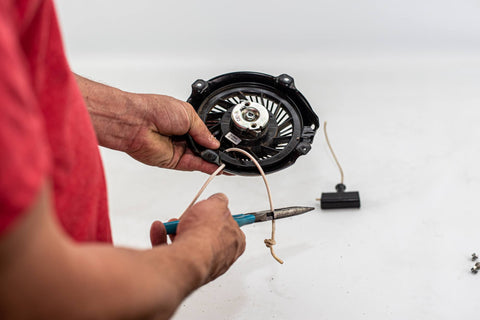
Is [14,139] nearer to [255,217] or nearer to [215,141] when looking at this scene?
[255,217]

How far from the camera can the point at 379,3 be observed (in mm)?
1810

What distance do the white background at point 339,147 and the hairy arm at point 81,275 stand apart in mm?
602

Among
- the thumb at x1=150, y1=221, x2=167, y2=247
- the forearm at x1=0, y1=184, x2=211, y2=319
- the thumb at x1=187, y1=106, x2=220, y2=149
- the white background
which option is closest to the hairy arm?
A: the forearm at x1=0, y1=184, x2=211, y2=319

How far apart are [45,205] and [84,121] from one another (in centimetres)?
25

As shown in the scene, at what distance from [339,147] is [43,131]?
113cm

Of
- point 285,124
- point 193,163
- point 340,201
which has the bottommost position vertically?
point 340,201

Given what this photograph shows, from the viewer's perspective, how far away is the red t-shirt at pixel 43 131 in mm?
448

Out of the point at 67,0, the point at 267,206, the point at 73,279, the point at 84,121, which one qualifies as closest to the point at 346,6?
the point at 267,206

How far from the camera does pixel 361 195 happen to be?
1.47m

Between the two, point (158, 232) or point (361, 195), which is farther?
point (361, 195)

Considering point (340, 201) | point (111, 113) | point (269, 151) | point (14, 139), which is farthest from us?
point (340, 201)

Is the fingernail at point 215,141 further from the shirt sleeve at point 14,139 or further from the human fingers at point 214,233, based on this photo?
the shirt sleeve at point 14,139

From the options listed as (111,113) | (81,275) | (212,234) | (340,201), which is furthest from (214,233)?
(340,201)

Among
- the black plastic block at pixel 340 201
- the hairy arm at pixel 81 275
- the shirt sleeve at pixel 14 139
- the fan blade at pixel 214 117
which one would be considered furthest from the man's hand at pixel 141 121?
the shirt sleeve at pixel 14 139
